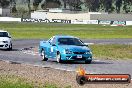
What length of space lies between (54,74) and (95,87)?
421 centimetres

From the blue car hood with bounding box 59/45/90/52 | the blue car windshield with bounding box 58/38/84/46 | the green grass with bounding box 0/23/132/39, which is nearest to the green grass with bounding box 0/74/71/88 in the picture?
the blue car hood with bounding box 59/45/90/52

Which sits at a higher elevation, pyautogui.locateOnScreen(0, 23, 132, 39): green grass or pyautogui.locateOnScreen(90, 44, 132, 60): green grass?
pyautogui.locateOnScreen(90, 44, 132, 60): green grass

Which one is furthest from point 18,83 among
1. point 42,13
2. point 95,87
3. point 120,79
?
point 42,13

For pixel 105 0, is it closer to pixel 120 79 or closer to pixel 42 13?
pixel 42 13

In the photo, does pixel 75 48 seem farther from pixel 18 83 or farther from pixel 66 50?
pixel 18 83

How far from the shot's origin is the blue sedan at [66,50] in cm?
2412

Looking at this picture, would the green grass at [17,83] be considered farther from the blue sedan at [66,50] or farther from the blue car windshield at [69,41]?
the blue car windshield at [69,41]

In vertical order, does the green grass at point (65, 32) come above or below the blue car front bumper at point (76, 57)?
below

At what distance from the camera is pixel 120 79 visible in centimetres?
823

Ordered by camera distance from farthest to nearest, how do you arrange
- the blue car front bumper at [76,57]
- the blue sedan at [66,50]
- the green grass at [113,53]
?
the green grass at [113,53], the blue sedan at [66,50], the blue car front bumper at [76,57]

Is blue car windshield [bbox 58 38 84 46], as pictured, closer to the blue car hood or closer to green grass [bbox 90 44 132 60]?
the blue car hood

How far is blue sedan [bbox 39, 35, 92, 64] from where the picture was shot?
24125 mm

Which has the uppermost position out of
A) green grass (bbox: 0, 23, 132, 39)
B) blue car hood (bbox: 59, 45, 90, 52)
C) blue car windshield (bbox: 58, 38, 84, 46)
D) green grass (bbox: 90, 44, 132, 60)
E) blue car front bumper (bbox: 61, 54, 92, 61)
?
blue car windshield (bbox: 58, 38, 84, 46)

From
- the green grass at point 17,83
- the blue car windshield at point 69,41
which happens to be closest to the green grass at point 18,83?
the green grass at point 17,83
